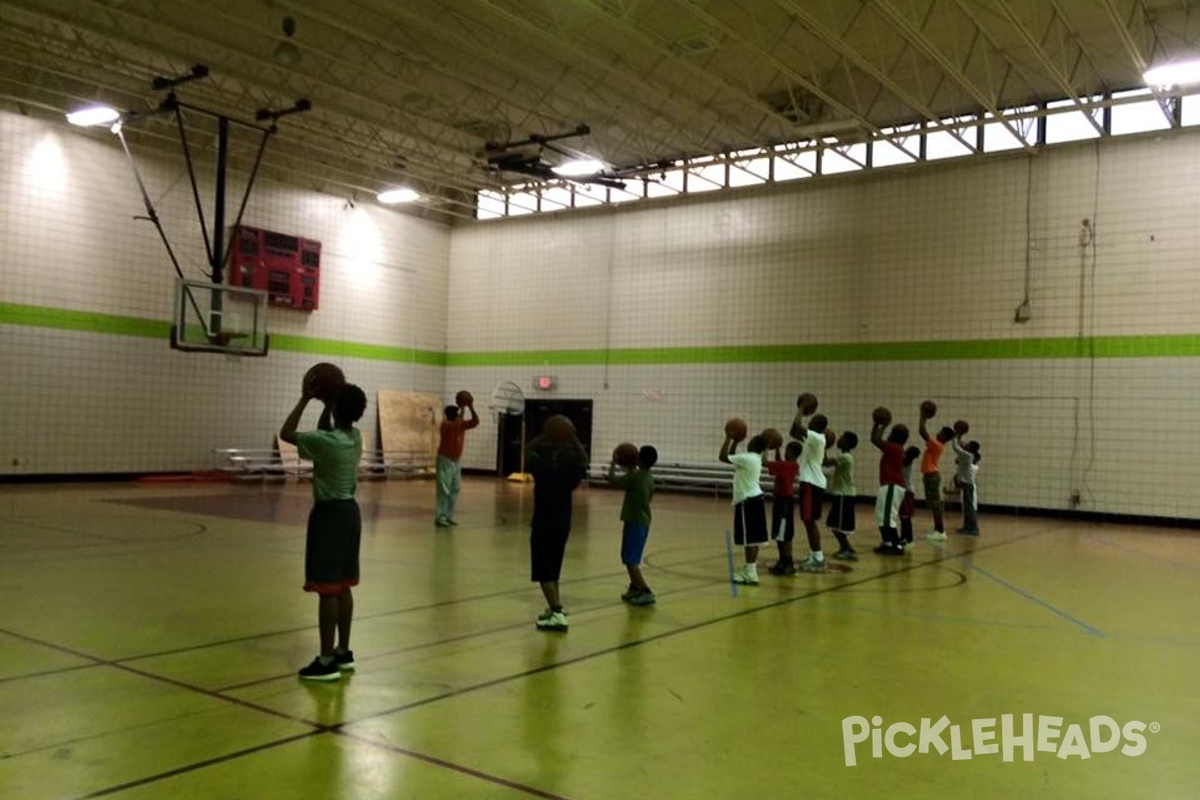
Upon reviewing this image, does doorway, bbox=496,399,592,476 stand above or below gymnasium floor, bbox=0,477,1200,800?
above

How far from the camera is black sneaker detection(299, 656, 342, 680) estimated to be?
5221 mm

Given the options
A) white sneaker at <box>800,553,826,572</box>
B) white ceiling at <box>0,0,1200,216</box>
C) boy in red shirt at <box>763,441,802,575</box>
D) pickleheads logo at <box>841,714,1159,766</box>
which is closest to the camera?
pickleheads logo at <box>841,714,1159,766</box>

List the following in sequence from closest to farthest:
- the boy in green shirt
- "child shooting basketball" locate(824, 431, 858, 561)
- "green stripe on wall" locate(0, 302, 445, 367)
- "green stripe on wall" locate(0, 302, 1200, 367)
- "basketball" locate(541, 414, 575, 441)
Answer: "basketball" locate(541, 414, 575, 441)
the boy in green shirt
"child shooting basketball" locate(824, 431, 858, 561)
"green stripe on wall" locate(0, 302, 1200, 367)
"green stripe on wall" locate(0, 302, 445, 367)

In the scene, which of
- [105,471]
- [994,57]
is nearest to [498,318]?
[105,471]

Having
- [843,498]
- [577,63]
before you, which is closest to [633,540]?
[843,498]

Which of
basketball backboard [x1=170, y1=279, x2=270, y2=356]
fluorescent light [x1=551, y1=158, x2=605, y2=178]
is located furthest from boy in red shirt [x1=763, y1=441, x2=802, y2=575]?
basketball backboard [x1=170, y1=279, x2=270, y2=356]

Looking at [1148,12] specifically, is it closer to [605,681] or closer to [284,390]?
[605,681]

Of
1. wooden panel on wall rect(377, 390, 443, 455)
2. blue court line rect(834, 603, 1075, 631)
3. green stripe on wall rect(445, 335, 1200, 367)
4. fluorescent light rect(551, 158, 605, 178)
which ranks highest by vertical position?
fluorescent light rect(551, 158, 605, 178)

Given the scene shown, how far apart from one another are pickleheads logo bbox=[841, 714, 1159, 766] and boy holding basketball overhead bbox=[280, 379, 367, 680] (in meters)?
2.83

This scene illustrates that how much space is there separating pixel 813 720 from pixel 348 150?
62.2 feet

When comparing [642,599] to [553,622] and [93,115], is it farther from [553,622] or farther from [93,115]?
[93,115]

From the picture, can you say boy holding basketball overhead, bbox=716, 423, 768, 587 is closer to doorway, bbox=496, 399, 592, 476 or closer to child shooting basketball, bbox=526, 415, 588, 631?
child shooting basketball, bbox=526, 415, 588, 631

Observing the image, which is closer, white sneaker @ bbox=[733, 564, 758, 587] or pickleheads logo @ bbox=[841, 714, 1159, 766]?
pickleheads logo @ bbox=[841, 714, 1159, 766]

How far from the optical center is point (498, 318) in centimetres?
2569
